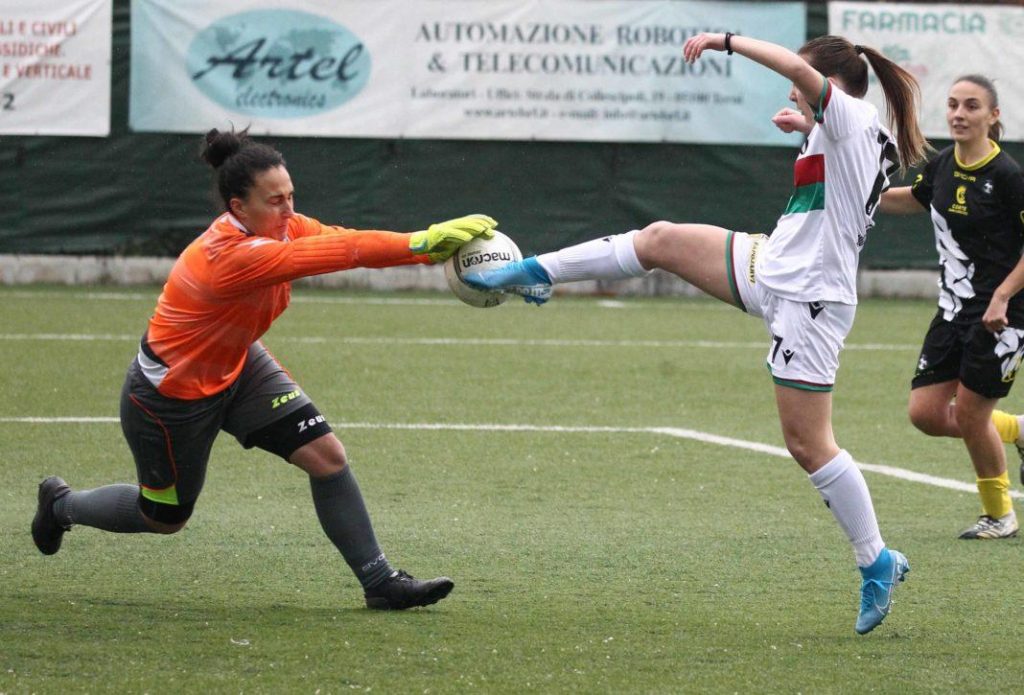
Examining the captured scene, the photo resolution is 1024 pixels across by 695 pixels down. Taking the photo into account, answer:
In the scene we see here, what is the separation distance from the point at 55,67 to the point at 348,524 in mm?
12499

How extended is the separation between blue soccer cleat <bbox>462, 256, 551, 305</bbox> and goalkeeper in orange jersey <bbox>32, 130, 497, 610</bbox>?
0.17 meters

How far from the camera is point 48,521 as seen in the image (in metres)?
6.02

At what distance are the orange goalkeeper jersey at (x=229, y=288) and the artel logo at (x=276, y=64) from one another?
1197 cm

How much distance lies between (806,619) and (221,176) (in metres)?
2.52

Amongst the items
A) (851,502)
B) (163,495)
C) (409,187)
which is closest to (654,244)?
(851,502)

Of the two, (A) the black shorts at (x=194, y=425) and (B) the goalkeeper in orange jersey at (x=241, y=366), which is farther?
(A) the black shorts at (x=194, y=425)

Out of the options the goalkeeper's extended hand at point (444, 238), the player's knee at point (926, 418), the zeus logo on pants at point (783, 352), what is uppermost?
the goalkeeper's extended hand at point (444, 238)

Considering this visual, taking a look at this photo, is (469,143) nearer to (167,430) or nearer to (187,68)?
(187,68)

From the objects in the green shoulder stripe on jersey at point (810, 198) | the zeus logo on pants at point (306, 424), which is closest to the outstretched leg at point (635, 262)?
the green shoulder stripe on jersey at point (810, 198)

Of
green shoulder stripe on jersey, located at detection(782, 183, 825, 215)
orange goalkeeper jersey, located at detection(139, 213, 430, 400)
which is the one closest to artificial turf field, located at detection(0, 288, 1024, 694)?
orange goalkeeper jersey, located at detection(139, 213, 430, 400)

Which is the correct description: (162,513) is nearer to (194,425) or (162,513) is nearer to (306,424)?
(194,425)

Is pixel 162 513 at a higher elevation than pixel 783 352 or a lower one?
lower

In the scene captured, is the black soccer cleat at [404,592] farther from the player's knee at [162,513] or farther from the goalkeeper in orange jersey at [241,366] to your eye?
the player's knee at [162,513]

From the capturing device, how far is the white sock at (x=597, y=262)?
5.59 meters
